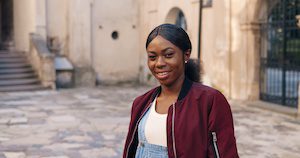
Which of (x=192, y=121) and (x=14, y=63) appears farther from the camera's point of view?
(x=14, y=63)

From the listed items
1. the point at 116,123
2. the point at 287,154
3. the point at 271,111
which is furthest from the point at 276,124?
the point at 116,123

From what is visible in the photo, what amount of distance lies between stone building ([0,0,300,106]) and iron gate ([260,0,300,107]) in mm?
97

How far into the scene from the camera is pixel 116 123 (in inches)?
353

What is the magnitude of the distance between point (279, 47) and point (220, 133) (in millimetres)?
9817

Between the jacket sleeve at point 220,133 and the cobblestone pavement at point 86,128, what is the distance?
438cm

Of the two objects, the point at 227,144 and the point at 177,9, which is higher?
the point at 177,9

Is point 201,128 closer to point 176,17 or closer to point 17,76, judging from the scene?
point 176,17

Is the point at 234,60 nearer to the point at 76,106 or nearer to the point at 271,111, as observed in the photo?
the point at 271,111

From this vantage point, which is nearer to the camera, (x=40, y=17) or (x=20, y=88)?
(x=20, y=88)

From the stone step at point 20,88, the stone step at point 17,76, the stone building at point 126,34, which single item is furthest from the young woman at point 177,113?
the stone step at point 17,76

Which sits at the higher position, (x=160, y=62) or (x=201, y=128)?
(x=160, y=62)

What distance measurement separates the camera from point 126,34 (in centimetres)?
1686

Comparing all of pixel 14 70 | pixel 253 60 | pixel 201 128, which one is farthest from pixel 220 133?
pixel 14 70

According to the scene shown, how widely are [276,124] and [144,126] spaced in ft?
23.1
